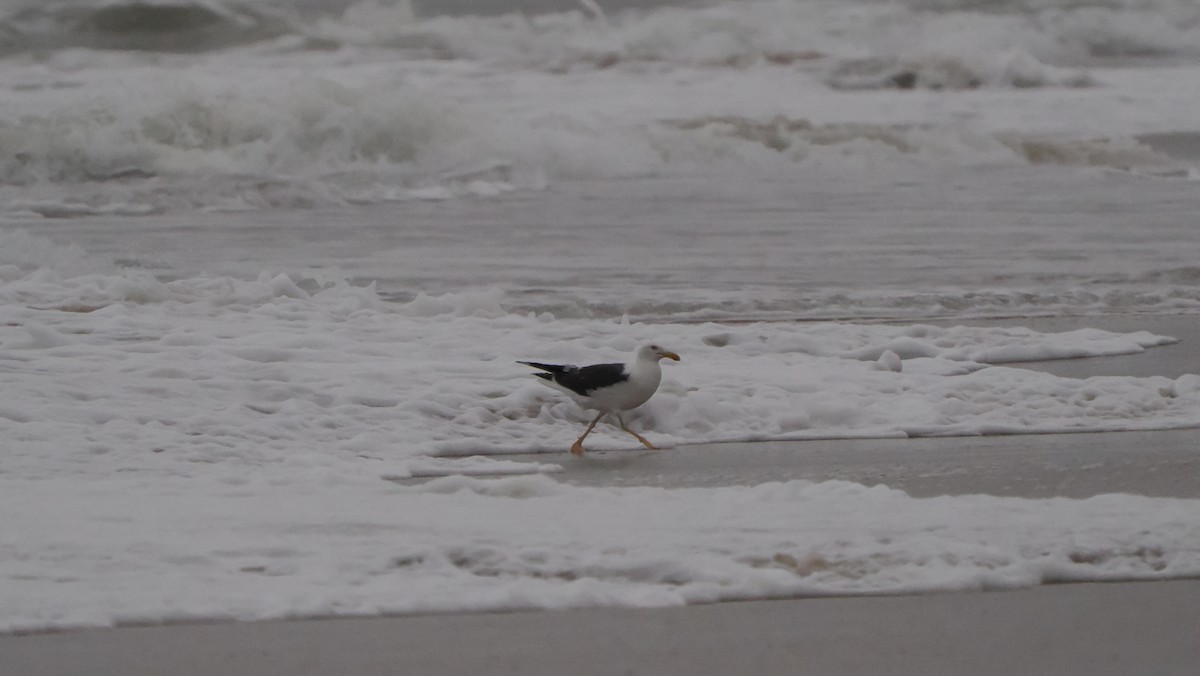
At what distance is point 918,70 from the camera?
26.7 m

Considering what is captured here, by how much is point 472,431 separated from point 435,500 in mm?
1126

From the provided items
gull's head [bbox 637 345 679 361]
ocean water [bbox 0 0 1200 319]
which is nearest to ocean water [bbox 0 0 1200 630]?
ocean water [bbox 0 0 1200 319]

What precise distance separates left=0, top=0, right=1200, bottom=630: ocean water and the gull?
0.49ft

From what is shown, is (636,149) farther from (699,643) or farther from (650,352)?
(699,643)

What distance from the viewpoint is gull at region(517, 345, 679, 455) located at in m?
5.44

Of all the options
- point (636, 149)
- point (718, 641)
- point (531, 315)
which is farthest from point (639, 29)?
point (718, 641)

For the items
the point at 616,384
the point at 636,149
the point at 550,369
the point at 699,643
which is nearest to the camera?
the point at 699,643

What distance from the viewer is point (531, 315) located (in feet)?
25.9

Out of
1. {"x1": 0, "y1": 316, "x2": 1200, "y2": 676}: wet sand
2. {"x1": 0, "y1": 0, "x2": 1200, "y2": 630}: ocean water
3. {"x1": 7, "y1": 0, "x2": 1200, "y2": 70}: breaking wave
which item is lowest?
{"x1": 0, "y1": 316, "x2": 1200, "y2": 676}: wet sand

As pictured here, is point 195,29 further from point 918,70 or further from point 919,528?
point 919,528

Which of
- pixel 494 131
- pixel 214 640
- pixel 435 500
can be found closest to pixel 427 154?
pixel 494 131

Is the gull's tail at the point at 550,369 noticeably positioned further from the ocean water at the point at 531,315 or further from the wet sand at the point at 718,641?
the wet sand at the point at 718,641

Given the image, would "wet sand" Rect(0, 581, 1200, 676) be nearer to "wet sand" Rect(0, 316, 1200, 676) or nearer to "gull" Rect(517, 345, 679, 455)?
"wet sand" Rect(0, 316, 1200, 676)

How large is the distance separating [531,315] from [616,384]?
2527 mm
